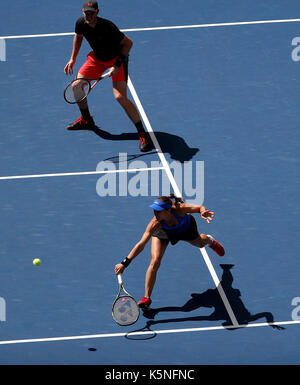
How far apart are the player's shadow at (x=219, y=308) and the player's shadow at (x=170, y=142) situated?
3.13 metres

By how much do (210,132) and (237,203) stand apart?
6.74 feet

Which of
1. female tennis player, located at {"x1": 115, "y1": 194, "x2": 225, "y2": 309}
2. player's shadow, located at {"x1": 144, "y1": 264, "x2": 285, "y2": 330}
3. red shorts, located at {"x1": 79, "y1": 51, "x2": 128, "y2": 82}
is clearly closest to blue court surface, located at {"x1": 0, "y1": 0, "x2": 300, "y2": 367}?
player's shadow, located at {"x1": 144, "y1": 264, "x2": 285, "y2": 330}

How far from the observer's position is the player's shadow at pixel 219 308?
14.5m

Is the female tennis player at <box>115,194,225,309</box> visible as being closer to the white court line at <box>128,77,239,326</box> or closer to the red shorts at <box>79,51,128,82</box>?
the white court line at <box>128,77,239,326</box>

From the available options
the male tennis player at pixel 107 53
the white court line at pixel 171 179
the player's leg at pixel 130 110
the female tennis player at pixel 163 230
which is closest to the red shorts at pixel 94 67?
the male tennis player at pixel 107 53

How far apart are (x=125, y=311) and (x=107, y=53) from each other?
5.15 m

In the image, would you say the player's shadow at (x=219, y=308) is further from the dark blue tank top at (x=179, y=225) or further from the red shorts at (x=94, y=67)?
the red shorts at (x=94, y=67)

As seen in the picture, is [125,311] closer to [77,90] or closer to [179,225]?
[179,225]

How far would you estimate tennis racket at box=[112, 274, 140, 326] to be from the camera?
46.3 feet

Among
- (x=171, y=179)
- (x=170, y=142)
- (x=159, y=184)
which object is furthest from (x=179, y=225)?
(x=170, y=142)

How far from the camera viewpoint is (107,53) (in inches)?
696

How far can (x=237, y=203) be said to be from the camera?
16.7 m
